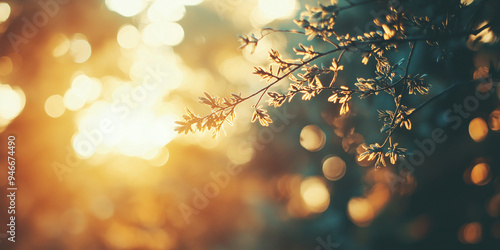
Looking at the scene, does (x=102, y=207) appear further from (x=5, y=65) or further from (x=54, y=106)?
(x=5, y=65)

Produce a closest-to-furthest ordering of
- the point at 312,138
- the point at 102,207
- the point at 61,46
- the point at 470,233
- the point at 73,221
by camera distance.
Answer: the point at 470,233 → the point at 312,138 → the point at 61,46 → the point at 73,221 → the point at 102,207

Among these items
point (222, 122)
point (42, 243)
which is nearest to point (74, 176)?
point (42, 243)

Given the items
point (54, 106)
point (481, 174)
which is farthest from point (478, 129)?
point (54, 106)

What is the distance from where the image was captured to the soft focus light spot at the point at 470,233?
3.21m

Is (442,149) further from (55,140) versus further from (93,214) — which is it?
(93,214)

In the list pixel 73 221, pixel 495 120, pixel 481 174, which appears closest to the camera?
pixel 495 120

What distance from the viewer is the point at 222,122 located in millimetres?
1542

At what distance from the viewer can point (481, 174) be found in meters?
3.06

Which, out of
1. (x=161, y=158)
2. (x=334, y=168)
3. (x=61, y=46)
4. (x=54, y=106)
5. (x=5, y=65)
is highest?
(x=61, y=46)

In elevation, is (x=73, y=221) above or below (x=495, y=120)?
above

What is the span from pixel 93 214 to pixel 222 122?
810 centimetres

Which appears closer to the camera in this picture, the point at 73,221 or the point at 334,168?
the point at 334,168

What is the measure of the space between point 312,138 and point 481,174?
8.87 feet

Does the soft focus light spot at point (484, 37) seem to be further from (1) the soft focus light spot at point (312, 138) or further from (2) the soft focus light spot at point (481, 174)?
(1) the soft focus light spot at point (312, 138)
